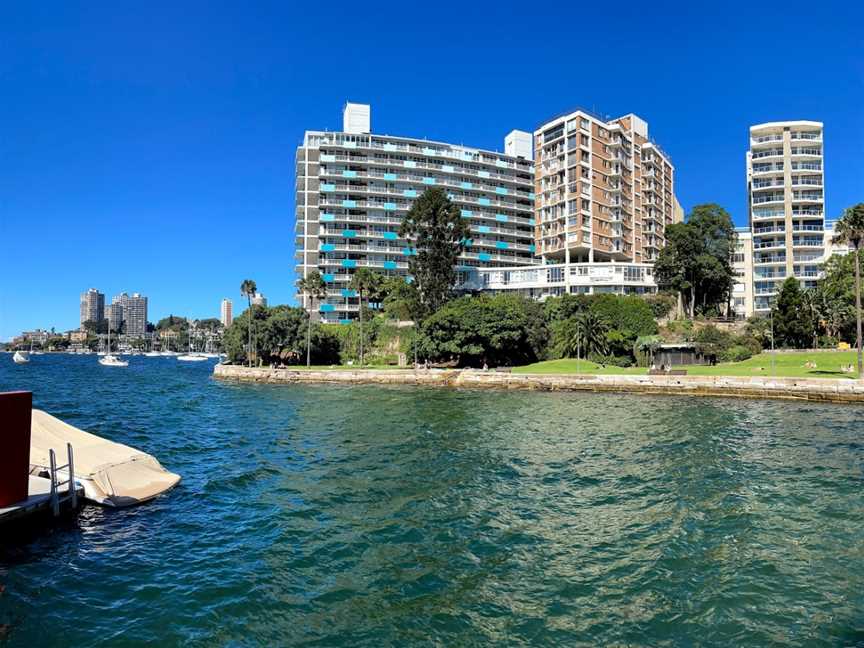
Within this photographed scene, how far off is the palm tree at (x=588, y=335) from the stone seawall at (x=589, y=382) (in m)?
17.1

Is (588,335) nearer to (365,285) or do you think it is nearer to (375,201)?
(365,285)

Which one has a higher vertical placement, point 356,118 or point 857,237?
point 356,118

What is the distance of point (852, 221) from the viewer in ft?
174

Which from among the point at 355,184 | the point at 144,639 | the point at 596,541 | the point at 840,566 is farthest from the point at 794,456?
the point at 355,184

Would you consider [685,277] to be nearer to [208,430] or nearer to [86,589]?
[208,430]

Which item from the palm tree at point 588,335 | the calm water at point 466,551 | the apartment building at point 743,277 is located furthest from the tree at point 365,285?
the apartment building at point 743,277

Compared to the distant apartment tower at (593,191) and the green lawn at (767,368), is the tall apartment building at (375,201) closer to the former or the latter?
the distant apartment tower at (593,191)

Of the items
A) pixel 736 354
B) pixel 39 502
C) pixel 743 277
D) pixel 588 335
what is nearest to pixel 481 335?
pixel 588 335

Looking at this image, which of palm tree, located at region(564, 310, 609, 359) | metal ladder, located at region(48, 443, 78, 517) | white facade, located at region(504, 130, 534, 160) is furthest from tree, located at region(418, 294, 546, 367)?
white facade, located at region(504, 130, 534, 160)

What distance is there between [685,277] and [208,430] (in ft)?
265

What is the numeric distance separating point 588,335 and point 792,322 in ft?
91.9

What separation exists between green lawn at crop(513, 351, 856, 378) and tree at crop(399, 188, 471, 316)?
26.1 metres

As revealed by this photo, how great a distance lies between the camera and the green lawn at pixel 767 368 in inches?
2072

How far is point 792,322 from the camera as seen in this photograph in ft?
237
